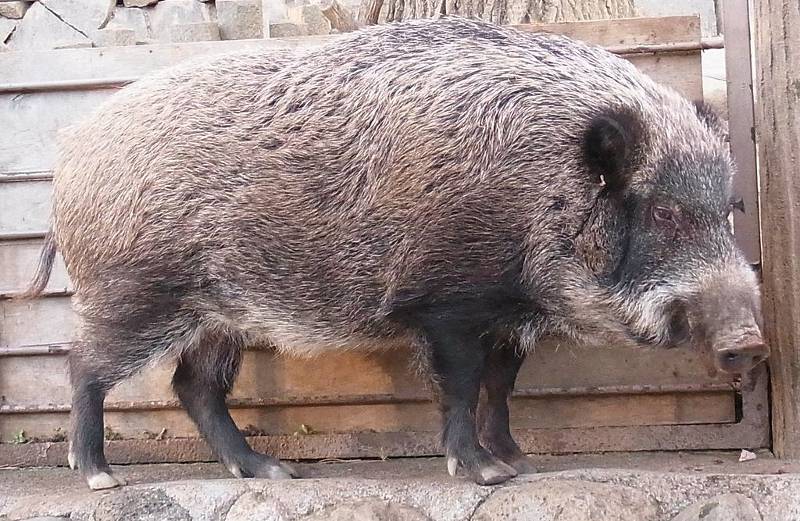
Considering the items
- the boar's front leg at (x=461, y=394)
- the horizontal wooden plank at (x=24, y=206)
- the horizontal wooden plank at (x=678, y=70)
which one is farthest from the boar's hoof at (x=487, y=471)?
the horizontal wooden plank at (x=24, y=206)

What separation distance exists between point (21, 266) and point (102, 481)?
3.78ft

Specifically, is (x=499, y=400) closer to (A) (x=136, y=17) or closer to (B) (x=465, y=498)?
(B) (x=465, y=498)

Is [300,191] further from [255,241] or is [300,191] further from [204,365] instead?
[204,365]

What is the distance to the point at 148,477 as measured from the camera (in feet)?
12.3

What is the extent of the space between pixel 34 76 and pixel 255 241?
141 centimetres

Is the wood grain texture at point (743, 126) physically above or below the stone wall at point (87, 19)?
below

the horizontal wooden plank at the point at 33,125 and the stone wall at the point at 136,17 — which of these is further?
the stone wall at the point at 136,17

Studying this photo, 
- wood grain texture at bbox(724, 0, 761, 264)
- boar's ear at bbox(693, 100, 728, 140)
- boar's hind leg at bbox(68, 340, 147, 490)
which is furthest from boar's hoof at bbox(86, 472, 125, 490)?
wood grain texture at bbox(724, 0, 761, 264)

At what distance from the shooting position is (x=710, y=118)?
3287 millimetres

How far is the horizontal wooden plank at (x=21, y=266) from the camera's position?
13.4 ft

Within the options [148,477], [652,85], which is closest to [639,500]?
[652,85]

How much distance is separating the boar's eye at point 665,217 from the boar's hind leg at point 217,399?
5.30ft

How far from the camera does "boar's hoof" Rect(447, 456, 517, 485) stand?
3158mm

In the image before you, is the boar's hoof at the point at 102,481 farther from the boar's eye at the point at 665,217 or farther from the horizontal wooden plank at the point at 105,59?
the boar's eye at the point at 665,217
